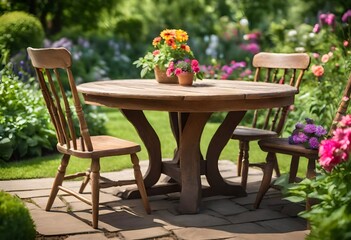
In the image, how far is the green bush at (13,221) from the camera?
2.93 meters

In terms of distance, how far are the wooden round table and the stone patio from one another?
13 cm

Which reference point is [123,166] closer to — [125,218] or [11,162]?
[11,162]

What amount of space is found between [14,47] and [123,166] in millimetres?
3229

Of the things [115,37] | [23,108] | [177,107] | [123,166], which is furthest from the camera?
[115,37]

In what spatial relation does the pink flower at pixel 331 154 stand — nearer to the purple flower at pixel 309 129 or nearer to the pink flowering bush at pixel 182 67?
the purple flower at pixel 309 129

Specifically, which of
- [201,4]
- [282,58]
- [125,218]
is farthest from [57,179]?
[201,4]

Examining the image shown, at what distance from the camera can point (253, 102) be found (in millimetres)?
3861

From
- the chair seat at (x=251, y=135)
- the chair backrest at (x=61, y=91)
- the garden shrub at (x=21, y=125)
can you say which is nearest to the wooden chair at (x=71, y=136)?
the chair backrest at (x=61, y=91)

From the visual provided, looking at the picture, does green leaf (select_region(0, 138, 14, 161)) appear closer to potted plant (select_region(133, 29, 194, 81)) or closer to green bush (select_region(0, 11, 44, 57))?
potted plant (select_region(133, 29, 194, 81))

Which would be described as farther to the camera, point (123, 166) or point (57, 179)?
point (123, 166)

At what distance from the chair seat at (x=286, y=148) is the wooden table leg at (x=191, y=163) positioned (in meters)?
0.45

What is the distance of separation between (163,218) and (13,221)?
126 cm

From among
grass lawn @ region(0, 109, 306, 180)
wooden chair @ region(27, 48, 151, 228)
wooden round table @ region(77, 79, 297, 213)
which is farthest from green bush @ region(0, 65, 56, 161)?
wooden chair @ region(27, 48, 151, 228)

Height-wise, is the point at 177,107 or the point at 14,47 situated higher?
the point at 177,107
